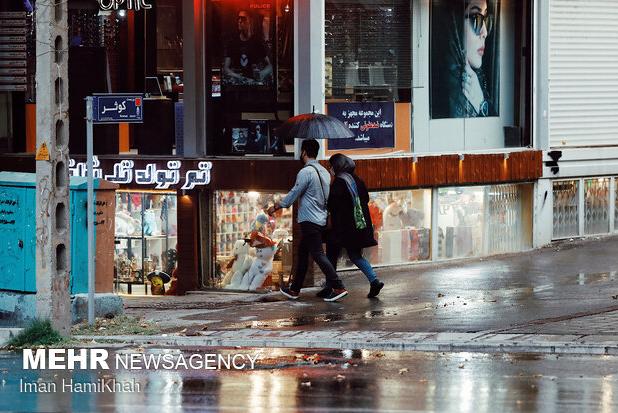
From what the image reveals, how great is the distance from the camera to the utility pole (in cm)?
1270

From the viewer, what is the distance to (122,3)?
1956cm

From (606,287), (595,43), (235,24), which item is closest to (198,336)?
(606,287)

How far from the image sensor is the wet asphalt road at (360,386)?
9.70 m

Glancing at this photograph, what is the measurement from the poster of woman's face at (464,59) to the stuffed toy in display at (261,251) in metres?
3.14

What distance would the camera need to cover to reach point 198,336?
43.4 feet

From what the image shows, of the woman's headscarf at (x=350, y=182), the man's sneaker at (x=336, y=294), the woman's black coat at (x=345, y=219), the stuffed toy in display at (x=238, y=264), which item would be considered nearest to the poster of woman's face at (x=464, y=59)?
the stuffed toy in display at (x=238, y=264)

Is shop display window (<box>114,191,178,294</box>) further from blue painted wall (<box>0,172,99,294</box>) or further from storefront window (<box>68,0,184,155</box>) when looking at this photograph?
blue painted wall (<box>0,172,99,294</box>)

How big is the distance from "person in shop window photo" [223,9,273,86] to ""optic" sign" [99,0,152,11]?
156cm

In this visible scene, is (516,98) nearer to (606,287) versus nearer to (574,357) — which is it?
(606,287)

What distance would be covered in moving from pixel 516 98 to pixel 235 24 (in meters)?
4.83

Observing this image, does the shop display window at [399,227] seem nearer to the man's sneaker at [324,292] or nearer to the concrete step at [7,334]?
the man's sneaker at [324,292]

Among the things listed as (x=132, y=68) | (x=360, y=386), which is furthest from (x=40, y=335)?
(x=132, y=68)

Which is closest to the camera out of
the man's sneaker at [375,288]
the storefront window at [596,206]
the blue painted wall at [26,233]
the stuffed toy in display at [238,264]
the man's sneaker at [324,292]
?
the blue painted wall at [26,233]

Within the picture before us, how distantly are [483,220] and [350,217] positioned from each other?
4.69 metres
